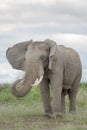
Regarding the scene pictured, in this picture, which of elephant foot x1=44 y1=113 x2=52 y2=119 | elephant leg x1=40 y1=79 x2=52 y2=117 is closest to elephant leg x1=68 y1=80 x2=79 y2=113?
elephant leg x1=40 y1=79 x2=52 y2=117

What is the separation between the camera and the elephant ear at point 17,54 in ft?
45.3

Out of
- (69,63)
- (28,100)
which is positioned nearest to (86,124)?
(69,63)

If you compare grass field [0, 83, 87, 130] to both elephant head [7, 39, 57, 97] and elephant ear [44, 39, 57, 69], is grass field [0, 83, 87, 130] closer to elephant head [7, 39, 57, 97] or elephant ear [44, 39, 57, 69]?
elephant head [7, 39, 57, 97]

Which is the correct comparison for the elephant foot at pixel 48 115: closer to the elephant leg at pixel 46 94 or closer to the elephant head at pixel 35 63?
the elephant leg at pixel 46 94

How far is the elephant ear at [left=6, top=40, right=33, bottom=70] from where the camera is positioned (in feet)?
45.3

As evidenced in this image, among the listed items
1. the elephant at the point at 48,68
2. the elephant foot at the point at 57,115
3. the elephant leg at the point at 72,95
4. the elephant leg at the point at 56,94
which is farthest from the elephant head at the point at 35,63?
the elephant leg at the point at 72,95

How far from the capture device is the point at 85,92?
21125mm

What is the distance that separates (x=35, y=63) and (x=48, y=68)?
47 centimetres

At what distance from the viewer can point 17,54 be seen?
14023mm

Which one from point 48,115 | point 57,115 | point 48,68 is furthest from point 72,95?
point 48,68

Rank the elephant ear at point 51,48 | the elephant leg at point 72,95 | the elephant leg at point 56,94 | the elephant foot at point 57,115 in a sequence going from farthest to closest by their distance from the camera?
the elephant leg at point 72,95, the elephant leg at point 56,94, the elephant foot at point 57,115, the elephant ear at point 51,48

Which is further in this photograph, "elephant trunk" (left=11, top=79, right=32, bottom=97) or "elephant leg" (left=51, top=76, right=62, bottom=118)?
"elephant leg" (left=51, top=76, right=62, bottom=118)

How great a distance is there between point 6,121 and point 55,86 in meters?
1.40

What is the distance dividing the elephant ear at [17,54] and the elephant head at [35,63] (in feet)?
1.35
